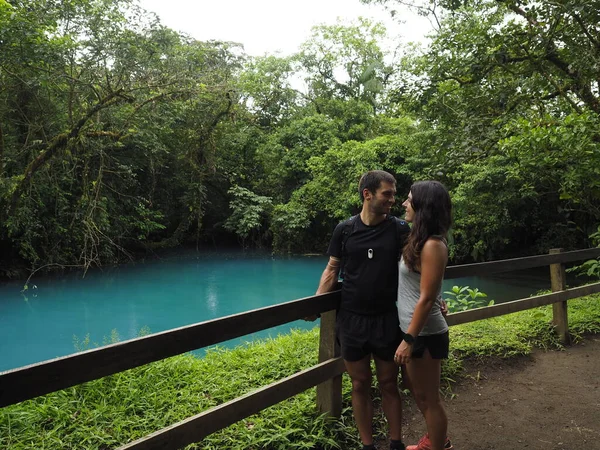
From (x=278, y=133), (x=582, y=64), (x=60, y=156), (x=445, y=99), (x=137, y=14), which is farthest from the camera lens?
(x=278, y=133)

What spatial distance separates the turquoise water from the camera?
979cm

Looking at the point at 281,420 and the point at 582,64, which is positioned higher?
the point at 582,64

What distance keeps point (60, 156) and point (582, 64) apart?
13267mm

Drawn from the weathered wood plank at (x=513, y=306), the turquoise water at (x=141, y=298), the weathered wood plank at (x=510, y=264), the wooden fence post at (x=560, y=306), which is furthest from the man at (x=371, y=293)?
the turquoise water at (x=141, y=298)

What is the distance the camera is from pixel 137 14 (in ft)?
49.6

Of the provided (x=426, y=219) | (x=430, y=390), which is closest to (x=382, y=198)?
(x=426, y=219)

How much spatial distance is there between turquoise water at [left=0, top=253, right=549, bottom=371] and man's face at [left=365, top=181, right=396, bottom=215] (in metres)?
6.28

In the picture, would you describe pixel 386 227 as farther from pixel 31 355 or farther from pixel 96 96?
pixel 96 96

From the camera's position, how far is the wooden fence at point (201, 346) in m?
1.44

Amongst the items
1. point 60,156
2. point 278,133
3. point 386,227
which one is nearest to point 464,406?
point 386,227

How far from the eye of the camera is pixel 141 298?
13.5 metres

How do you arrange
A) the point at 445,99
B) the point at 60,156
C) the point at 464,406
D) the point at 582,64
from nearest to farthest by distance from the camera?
the point at 464,406 < the point at 582,64 < the point at 445,99 < the point at 60,156

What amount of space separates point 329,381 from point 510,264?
1.94m

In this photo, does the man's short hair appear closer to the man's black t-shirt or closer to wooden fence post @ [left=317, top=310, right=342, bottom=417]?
the man's black t-shirt
